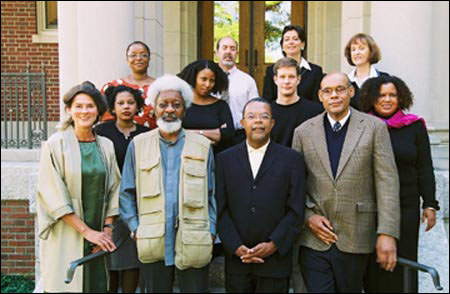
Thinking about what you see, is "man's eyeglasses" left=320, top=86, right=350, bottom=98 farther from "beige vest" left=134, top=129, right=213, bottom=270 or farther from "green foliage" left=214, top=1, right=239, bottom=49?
"green foliage" left=214, top=1, right=239, bottom=49

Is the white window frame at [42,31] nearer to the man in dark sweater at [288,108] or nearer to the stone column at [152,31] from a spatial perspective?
the stone column at [152,31]

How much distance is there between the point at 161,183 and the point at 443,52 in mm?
4530

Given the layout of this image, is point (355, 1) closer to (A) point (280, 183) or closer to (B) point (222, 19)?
(B) point (222, 19)

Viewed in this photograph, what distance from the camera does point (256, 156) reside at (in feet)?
11.6

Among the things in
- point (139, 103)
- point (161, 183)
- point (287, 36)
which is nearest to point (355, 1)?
point (287, 36)

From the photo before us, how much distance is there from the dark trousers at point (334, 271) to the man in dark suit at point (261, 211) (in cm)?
18

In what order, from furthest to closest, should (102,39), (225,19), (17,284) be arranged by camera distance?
(225,19) → (17,284) → (102,39)

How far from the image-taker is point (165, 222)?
332cm

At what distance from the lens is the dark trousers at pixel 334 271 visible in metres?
3.28

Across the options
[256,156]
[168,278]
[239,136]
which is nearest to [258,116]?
[256,156]

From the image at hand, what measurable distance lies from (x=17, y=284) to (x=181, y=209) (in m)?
4.68

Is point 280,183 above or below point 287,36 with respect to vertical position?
below

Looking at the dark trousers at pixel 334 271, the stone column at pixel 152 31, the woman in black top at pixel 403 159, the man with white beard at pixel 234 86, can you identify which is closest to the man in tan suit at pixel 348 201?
the dark trousers at pixel 334 271

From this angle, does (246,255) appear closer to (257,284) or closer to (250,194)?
(257,284)
